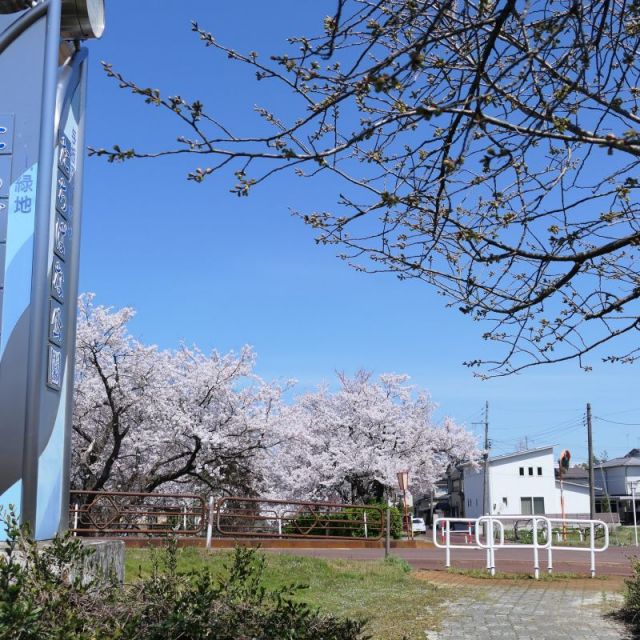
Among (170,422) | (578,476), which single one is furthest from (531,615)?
(578,476)

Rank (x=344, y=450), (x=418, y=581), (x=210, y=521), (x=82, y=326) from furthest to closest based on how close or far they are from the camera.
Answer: (x=344, y=450) → (x=82, y=326) → (x=210, y=521) → (x=418, y=581)

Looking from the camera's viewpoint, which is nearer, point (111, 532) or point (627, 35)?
point (627, 35)

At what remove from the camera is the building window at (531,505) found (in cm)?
5536

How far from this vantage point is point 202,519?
18.5 meters

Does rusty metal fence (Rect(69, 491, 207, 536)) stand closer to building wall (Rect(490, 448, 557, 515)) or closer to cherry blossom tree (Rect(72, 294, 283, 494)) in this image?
cherry blossom tree (Rect(72, 294, 283, 494))

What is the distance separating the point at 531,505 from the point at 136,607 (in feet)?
183

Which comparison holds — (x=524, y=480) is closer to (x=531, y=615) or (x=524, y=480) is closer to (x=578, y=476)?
(x=578, y=476)

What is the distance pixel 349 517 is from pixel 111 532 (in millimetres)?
8137

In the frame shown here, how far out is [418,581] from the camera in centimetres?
1096

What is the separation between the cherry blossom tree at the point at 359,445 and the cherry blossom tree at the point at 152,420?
147 inches

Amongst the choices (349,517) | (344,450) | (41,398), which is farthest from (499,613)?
(344,450)

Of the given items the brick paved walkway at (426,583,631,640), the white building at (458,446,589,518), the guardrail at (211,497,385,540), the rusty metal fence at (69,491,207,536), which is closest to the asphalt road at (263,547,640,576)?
the guardrail at (211,497,385,540)

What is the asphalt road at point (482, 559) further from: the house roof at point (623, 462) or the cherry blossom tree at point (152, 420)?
the house roof at point (623, 462)

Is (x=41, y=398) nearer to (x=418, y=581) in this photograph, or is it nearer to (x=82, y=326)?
(x=418, y=581)
